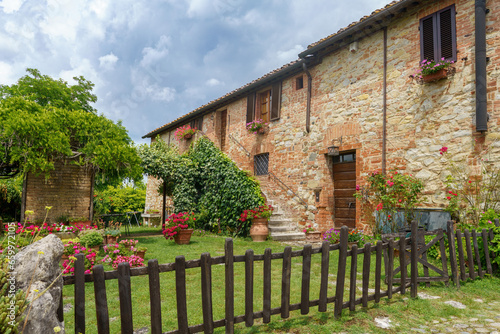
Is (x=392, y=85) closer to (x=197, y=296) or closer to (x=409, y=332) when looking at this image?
(x=409, y=332)

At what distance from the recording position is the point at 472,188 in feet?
20.1

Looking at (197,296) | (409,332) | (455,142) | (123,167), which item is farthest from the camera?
(123,167)

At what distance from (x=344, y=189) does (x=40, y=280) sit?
25.5 ft

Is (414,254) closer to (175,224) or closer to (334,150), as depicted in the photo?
(334,150)

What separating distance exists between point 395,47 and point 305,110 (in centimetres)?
309

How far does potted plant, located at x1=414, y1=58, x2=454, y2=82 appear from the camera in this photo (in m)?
6.47

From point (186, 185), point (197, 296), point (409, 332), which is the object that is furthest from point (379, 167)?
point (186, 185)

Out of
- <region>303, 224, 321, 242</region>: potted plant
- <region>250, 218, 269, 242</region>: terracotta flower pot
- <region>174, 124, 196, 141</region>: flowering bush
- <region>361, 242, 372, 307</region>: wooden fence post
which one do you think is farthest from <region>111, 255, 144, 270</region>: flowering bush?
<region>174, 124, 196, 141</region>: flowering bush

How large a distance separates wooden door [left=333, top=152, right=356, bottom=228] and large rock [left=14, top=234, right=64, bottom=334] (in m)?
7.48

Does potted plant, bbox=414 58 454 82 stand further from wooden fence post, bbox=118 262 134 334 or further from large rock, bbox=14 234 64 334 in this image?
large rock, bbox=14 234 64 334

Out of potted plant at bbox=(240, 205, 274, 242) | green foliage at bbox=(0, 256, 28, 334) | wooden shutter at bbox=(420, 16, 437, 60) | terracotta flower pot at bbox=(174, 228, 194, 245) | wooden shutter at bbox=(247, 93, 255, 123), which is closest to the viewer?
green foliage at bbox=(0, 256, 28, 334)

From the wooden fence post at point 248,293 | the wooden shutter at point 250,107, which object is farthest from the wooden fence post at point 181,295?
the wooden shutter at point 250,107

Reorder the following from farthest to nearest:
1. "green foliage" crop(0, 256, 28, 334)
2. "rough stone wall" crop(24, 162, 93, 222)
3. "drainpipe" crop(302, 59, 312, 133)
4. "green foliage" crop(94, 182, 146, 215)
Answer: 1. "green foliage" crop(94, 182, 146, 215)
2. "drainpipe" crop(302, 59, 312, 133)
3. "rough stone wall" crop(24, 162, 93, 222)
4. "green foliage" crop(0, 256, 28, 334)

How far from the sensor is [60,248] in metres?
2.27
